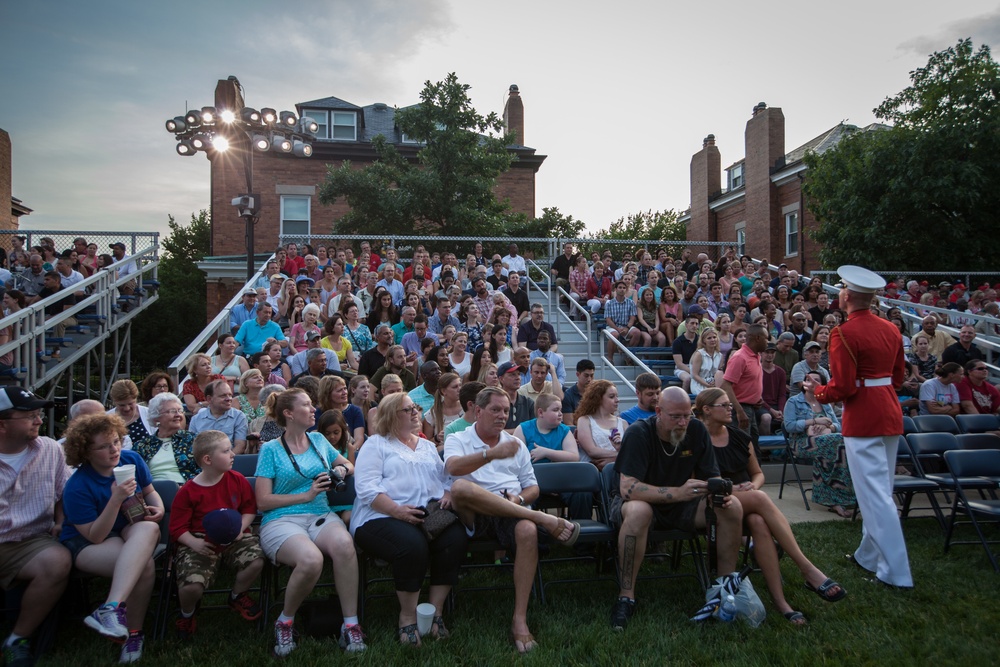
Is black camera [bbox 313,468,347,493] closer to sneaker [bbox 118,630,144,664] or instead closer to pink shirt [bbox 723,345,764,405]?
sneaker [bbox 118,630,144,664]

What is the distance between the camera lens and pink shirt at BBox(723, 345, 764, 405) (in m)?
8.02

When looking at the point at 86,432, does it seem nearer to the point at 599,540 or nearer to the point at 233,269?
the point at 599,540

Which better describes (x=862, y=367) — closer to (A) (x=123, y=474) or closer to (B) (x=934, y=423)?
(B) (x=934, y=423)

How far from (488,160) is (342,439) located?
1580cm

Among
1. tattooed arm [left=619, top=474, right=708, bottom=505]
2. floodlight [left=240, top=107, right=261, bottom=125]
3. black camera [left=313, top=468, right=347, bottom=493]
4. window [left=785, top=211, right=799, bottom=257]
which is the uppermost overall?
floodlight [left=240, top=107, right=261, bottom=125]

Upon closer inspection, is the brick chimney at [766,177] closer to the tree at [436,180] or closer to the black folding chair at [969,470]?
the tree at [436,180]

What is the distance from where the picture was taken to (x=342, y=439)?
213 inches

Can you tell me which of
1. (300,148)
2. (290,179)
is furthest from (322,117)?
(300,148)

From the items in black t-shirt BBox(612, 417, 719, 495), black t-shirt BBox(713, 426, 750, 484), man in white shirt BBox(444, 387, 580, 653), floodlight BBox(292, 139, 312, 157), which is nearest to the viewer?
man in white shirt BBox(444, 387, 580, 653)

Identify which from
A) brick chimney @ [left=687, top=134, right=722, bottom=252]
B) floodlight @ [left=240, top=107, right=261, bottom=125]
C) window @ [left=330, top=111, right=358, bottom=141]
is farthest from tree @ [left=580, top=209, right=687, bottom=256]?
floodlight @ [left=240, top=107, right=261, bottom=125]

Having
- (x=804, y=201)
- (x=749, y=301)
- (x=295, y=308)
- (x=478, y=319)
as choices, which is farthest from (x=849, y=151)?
(x=295, y=308)

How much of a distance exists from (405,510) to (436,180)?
52.9ft

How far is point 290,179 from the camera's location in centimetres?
2356

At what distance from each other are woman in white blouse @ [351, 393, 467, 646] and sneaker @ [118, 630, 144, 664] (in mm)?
1272
